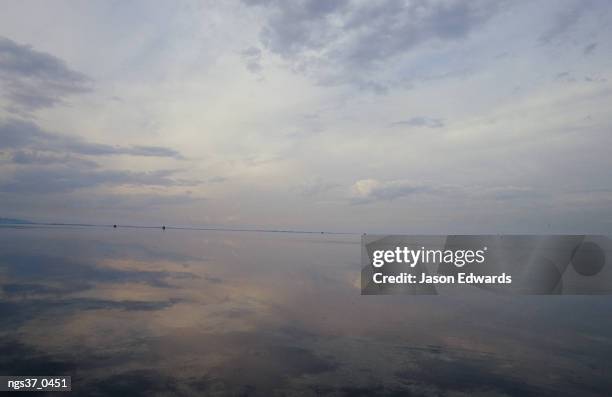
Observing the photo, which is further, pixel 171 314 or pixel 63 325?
pixel 171 314

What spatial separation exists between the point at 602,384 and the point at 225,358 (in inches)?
450

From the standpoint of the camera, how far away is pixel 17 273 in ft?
83.7

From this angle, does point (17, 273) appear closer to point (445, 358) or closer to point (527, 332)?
point (445, 358)

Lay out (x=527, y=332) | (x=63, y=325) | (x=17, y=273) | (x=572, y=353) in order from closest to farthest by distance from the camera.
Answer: (x=572, y=353) < (x=63, y=325) < (x=527, y=332) < (x=17, y=273)

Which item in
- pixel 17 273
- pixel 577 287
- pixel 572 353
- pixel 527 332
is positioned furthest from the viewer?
pixel 577 287

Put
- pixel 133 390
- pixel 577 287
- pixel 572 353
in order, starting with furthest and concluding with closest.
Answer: pixel 577 287 → pixel 572 353 → pixel 133 390

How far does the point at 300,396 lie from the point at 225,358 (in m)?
3.43

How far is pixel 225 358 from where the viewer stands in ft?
39.1

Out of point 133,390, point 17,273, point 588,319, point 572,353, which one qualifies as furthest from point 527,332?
point 17,273

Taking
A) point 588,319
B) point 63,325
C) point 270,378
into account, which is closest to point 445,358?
point 270,378

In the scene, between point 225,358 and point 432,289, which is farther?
point 432,289

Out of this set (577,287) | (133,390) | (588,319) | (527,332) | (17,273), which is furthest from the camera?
(577,287)

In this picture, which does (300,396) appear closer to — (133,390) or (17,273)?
(133,390)

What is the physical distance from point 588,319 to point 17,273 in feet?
117
